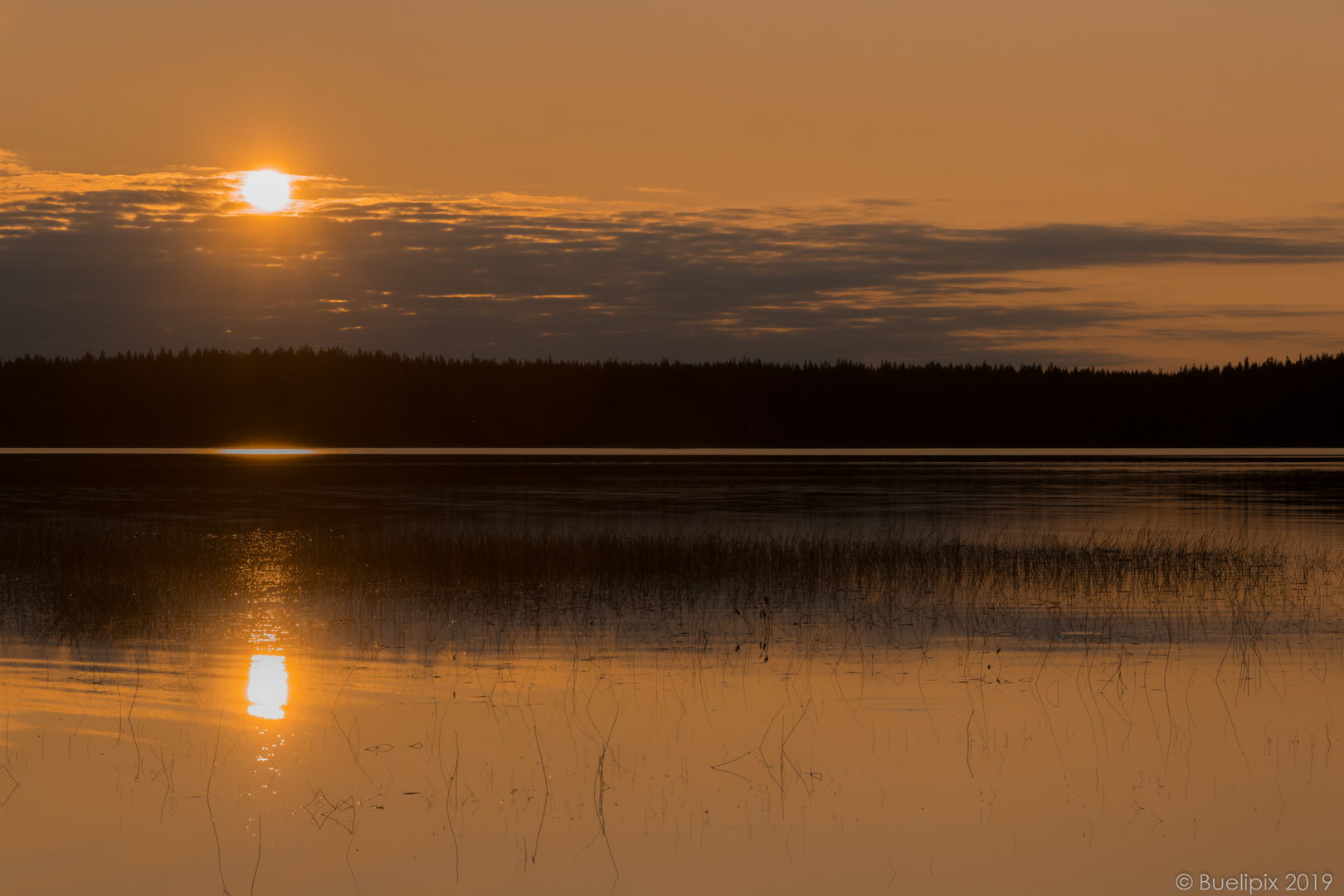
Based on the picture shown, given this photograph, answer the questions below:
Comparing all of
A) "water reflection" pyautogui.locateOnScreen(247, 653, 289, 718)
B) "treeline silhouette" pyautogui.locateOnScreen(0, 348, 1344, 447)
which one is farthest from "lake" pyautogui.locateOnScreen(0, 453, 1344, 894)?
"treeline silhouette" pyautogui.locateOnScreen(0, 348, 1344, 447)

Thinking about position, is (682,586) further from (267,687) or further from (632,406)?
(632,406)

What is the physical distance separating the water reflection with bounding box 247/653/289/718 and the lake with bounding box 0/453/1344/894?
90 mm

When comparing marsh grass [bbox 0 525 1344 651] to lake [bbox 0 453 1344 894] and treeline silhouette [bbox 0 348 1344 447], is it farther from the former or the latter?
treeline silhouette [bbox 0 348 1344 447]

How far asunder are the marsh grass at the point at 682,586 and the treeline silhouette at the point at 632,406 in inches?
5763

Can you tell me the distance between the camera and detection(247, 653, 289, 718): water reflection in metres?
13.4

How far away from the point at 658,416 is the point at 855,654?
16727 centimetres

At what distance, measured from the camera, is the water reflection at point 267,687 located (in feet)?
43.9

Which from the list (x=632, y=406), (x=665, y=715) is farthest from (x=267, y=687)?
(x=632, y=406)

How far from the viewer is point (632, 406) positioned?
186 meters

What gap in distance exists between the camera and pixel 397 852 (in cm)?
914

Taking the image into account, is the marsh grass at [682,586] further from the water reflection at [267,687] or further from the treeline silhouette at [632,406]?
the treeline silhouette at [632,406]

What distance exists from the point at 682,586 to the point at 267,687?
1042cm

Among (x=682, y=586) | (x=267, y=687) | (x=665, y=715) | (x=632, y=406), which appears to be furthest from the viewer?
(x=632, y=406)

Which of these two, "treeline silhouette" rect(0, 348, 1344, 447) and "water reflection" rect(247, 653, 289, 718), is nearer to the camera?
"water reflection" rect(247, 653, 289, 718)
